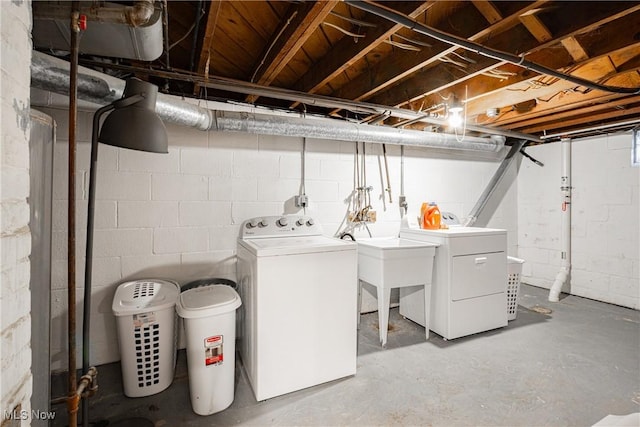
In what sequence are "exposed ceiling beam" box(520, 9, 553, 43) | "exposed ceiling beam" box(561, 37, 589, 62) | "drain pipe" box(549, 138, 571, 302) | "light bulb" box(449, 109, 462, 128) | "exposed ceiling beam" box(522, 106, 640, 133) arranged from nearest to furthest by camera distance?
"exposed ceiling beam" box(520, 9, 553, 43)
"exposed ceiling beam" box(561, 37, 589, 62)
"light bulb" box(449, 109, 462, 128)
"exposed ceiling beam" box(522, 106, 640, 133)
"drain pipe" box(549, 138, 571, 302)

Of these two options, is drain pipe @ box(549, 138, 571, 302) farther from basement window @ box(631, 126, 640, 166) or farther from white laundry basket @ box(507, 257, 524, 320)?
white laundry basket @ box(507, 257, 524, 320)

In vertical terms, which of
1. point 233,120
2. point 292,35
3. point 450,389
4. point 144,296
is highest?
point 292,35

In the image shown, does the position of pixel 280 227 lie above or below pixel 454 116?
below

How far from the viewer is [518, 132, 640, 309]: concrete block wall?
3.39 metres

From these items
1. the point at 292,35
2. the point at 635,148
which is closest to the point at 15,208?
the point at 292,35

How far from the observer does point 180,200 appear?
2412 mm

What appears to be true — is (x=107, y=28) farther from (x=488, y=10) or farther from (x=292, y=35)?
(x=488, y=10)

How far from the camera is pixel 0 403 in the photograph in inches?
34.5

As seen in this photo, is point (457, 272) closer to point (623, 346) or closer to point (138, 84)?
point (623, 346)

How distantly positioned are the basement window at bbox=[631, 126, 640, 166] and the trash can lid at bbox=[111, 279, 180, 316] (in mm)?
4765

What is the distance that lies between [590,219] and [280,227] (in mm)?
3852

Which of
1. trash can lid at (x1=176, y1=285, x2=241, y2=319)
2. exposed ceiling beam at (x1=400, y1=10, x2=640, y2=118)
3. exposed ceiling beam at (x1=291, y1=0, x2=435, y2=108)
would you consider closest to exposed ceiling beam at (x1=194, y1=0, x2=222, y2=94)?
exposed ceiling beam at (x1=291, y1=0, x2=435, y2=108)

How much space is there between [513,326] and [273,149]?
2.85m

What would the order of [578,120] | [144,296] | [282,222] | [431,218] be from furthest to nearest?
1. [578,120]
2. [431,218]
3. [282,222]
4. [144,296]
